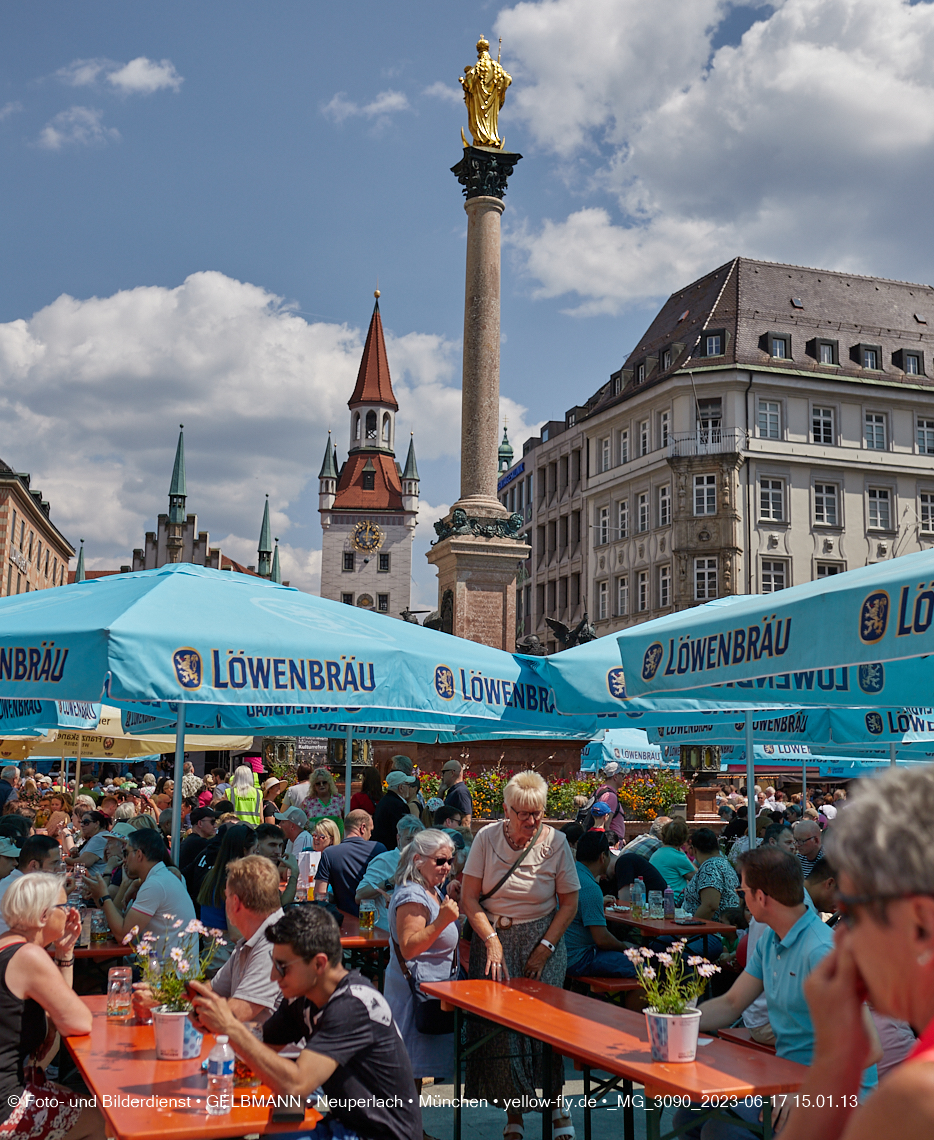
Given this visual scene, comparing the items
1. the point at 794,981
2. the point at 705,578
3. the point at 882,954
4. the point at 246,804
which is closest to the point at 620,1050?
the point at 794,981

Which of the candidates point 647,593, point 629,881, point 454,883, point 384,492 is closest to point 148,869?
point 454,883

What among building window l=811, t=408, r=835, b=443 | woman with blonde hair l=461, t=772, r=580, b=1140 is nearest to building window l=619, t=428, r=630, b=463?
building window l=811, t=408, r=835, b=443

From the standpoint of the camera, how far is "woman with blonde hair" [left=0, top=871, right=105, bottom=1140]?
4500mm

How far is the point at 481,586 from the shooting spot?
23.8 m

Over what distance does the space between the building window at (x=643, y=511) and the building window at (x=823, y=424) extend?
8.84m

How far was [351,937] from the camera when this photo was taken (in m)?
7.55

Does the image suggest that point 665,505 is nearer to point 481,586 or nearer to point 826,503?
point 826,503

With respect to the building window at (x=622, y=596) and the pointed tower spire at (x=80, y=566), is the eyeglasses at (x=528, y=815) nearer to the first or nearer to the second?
the building window at (x=622, y=596)

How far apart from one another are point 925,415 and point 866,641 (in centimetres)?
5640

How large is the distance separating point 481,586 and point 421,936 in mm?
17948

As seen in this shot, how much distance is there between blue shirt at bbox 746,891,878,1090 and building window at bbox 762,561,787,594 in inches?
1961

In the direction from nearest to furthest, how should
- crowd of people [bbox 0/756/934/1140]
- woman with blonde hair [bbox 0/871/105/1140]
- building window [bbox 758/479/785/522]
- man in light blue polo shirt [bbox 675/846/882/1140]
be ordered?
1. crowd of people [bbox 0/756/934/1140]
2. woman with blonde hair [bbox 0/871/105/1140]
3. man in light blue polo shirt [bbox 675/846/882/1140]
4. building window [bbox 758/479/785/522]

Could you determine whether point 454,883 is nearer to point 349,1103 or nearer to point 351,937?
point 351,937

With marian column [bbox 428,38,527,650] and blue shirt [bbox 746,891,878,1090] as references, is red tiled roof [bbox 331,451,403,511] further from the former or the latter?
blue shirt [bbox 746,891,878,1090]
